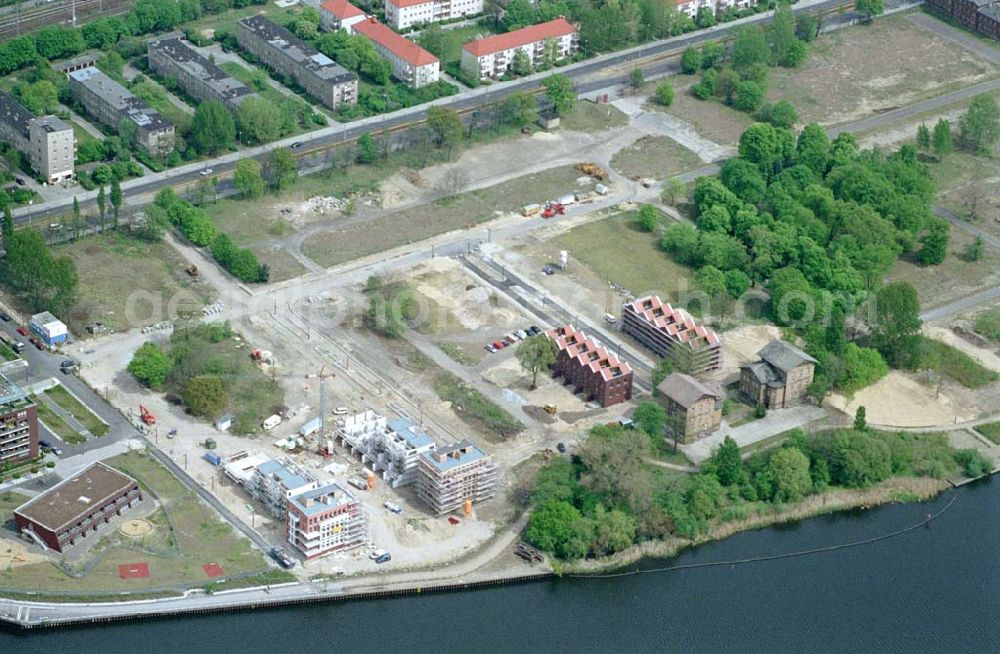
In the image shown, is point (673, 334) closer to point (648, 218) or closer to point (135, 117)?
point (648, 218)

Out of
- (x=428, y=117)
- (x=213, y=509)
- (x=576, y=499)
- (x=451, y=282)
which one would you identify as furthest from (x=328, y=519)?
(x=428, y=117)

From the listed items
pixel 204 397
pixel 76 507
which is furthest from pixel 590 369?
pixel 76 507

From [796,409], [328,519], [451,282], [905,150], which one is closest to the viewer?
[328,519]

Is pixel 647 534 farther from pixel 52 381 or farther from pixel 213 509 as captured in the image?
pixel 52 381

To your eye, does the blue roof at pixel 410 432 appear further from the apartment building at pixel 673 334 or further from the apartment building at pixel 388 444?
the apartment building at pixel 673 334

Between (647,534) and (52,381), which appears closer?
(647,534)

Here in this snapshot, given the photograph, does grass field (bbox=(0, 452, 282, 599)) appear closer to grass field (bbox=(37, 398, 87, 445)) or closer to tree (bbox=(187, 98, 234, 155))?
grass field (bbox=(37, 398, 87, 445))
